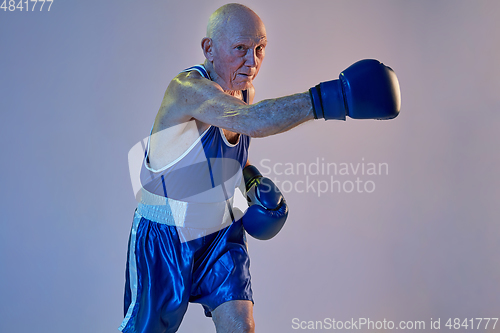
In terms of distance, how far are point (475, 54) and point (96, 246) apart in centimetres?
258

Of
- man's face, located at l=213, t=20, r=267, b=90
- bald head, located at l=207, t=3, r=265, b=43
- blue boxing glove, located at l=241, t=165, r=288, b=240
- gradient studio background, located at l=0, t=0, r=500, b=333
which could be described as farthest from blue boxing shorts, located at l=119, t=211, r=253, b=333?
gradient studio background, located at l=0, t=0, r=500, b=333

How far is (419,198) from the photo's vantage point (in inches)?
130

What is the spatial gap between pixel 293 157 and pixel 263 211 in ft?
4.56

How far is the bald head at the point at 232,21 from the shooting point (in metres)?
1.67

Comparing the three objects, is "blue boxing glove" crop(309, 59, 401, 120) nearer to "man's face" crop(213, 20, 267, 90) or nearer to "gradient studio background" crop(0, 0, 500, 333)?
"man's face" crop(213, 20, 267, 90)

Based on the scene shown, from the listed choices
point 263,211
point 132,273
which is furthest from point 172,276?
point 263,211

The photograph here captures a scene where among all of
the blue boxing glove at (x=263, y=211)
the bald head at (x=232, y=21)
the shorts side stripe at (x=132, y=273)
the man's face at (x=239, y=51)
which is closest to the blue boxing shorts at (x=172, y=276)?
the shorts side stripe at (x=132, y=273)

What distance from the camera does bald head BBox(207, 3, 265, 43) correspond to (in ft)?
5.49

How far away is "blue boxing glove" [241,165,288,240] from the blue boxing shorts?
11 cm

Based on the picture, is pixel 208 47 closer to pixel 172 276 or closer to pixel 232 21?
pixel 232 21

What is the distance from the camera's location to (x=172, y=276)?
1.88 metres

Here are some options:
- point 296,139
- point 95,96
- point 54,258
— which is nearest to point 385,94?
point 296,139

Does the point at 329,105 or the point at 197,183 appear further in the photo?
the point at 197,183

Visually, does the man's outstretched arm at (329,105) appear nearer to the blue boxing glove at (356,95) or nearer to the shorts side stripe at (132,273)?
the blue boxing glove at (356,95)
